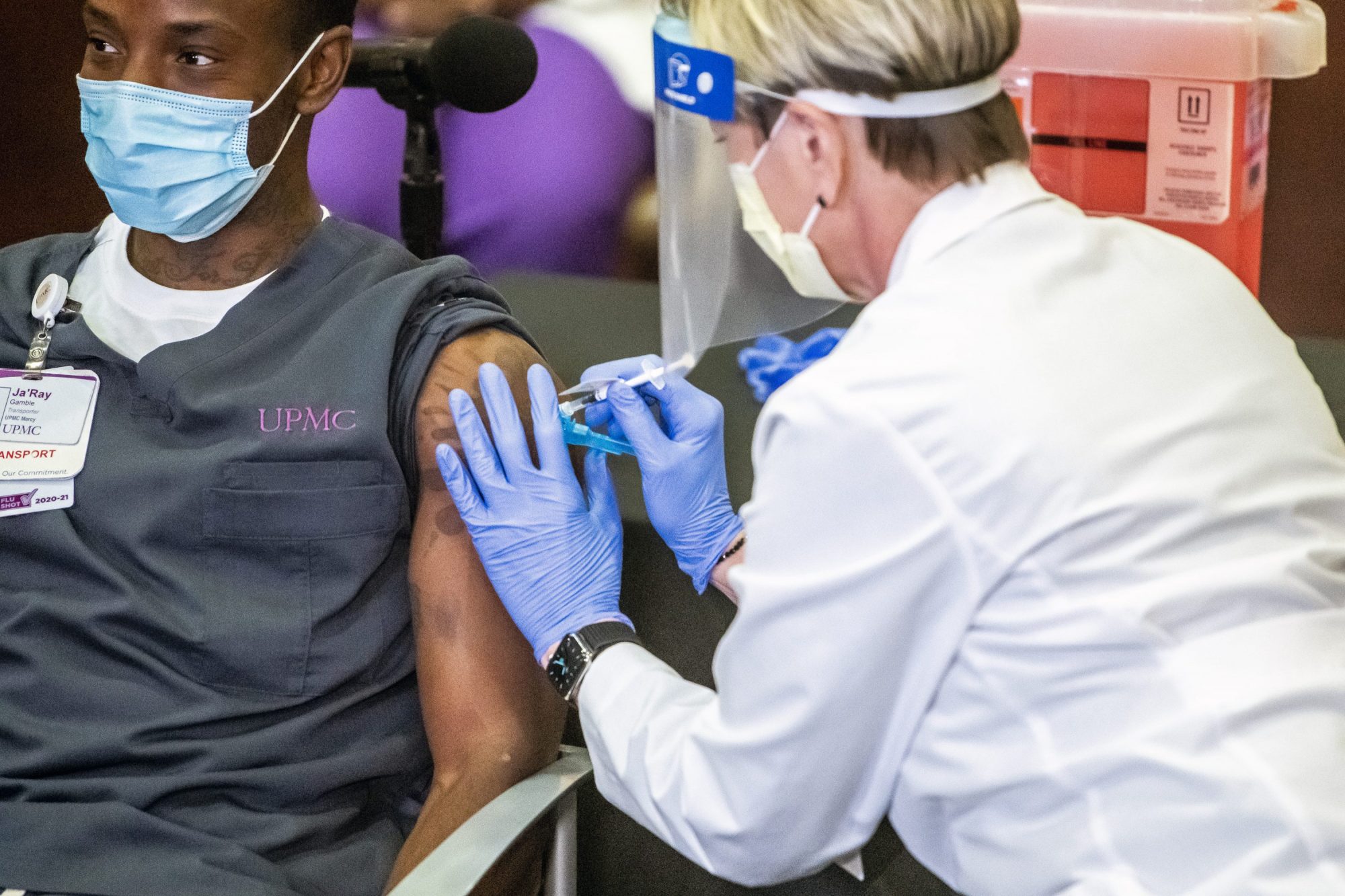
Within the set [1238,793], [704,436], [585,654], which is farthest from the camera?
[704,436]

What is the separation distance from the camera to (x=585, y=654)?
4.30 ft

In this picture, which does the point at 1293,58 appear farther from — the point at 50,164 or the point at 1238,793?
the point at 50,164

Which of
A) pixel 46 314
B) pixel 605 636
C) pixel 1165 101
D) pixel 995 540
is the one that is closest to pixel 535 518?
pixel 605 636

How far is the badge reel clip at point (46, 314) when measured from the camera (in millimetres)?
1601

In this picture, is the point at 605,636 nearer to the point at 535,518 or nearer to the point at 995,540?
the point at 535,518

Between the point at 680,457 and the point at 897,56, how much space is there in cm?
52

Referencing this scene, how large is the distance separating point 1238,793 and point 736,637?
14.8 inches

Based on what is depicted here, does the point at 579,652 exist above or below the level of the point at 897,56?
below

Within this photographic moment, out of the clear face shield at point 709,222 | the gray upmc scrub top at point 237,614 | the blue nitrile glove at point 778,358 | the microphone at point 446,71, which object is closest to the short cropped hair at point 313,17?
the microphone at point 446,71

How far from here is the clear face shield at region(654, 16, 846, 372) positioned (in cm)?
118

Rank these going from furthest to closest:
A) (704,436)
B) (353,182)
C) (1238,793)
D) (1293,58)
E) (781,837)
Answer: (353,182), (1293,58), (704,436), (781,837), (1238,793)

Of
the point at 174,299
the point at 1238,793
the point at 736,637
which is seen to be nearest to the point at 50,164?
the point at 174,299

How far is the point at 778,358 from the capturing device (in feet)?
6.17

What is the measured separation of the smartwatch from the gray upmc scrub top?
28 centimetres
